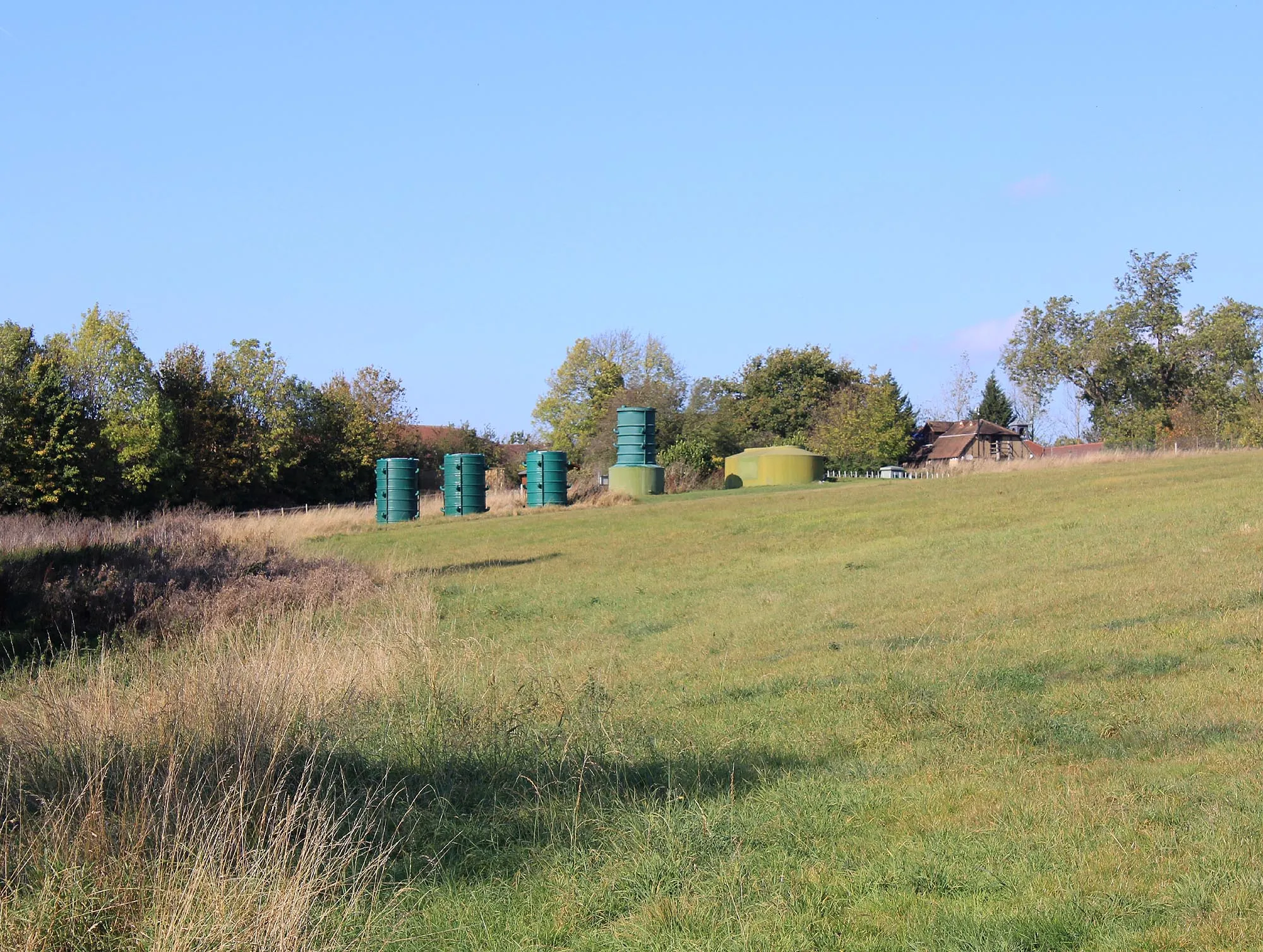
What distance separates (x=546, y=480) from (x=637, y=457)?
506 cm

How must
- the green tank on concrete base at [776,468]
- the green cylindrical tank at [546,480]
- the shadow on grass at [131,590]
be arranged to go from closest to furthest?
the shadow on grass at [131,590], the green cylindrical tank at [546,480], the green tank on concrete base at [776,468]

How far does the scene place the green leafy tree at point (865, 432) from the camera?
7419cm

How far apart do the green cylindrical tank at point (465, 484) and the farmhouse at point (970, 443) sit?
50.9 m

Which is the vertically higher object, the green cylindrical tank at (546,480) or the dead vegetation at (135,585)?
the green cylindrical tank at (546,480)

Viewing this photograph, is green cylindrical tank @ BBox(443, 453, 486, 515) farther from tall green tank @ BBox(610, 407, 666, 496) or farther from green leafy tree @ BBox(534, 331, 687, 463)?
green leafy tree @ BBox(534, 331, 687, 463)

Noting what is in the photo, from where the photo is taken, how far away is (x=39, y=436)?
154 ft

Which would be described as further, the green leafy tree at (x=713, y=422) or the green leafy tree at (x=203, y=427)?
the green leafy tree at (x=713, y=422)

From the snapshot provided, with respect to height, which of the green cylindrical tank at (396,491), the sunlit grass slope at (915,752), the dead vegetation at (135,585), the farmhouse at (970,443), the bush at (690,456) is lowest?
the sunlit grass slope at (915,752)

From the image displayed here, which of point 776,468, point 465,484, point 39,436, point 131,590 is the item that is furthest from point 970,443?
point 131,590

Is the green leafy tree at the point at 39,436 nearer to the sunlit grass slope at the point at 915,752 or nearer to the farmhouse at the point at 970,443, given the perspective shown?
the sunlit grass slope at the point at 915,752

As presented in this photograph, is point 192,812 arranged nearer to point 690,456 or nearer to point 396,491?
point 396,491

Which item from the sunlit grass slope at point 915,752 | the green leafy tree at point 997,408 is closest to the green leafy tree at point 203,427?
the sunlit grass slope at point 915,752

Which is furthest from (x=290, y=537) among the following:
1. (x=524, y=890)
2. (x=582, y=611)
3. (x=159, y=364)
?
(x=159, y=364)

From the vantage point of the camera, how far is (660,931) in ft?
15.5
